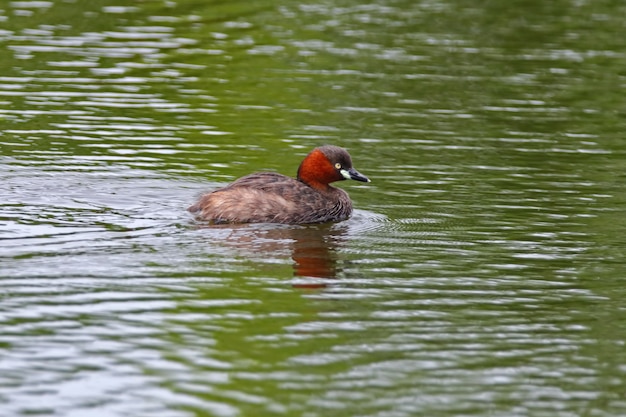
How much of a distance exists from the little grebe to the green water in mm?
222

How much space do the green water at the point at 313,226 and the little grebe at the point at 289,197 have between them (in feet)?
0.73

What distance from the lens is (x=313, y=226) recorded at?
524 inches

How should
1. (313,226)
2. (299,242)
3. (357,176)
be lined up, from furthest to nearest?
(357,176)
(313,226)
(299,242)

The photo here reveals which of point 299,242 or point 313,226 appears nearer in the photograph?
point 299,242

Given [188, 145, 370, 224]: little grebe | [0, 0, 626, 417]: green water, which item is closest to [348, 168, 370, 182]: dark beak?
[188, 145, 370, 224]: little grebe

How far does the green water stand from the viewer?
8.51 metres

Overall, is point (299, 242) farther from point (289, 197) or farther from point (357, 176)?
point (357, 176)

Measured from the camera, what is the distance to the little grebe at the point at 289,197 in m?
13.0

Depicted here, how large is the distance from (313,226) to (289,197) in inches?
15.3

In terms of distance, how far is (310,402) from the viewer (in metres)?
8.04

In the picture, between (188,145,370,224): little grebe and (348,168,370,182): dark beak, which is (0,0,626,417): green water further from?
(348,168,370,182): dark beak

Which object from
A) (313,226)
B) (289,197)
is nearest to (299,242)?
(313,226)

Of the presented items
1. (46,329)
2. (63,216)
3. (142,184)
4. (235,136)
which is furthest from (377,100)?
(46,329)

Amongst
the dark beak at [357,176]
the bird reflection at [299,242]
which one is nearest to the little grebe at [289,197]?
the dark beak at [357,176]
